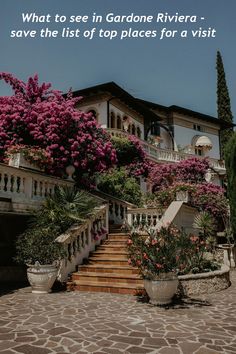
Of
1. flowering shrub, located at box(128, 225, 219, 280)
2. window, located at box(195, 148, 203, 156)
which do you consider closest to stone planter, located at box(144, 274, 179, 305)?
flowering shrub, located at box(128, 225, 219, 280)

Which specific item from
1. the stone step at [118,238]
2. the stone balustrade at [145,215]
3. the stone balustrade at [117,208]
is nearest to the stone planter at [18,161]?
the stone step at [118,238]

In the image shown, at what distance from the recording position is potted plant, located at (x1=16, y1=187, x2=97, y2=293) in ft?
31.9

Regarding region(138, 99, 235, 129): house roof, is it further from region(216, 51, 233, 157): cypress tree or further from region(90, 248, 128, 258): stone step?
region(90, 248, 128, 258): stone step

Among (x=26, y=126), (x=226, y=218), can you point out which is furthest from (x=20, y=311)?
(x=226, y=218)

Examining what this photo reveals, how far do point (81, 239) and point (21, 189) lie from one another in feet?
8.81

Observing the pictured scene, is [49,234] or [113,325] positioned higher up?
Answer: [49,234]

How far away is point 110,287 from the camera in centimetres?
981

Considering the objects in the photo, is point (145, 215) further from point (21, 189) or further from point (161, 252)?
point (161, 252)

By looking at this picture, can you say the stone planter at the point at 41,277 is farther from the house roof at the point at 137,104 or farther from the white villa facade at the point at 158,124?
the house roof at the point at 137,104

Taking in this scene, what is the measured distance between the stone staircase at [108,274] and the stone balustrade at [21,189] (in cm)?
276

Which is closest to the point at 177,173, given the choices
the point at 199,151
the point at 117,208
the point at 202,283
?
the point at 117,208

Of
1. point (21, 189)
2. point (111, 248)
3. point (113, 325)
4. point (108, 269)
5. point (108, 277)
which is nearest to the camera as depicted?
point (113, 325)

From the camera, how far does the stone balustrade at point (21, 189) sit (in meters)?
10.3

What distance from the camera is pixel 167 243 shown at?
8.66 meters
